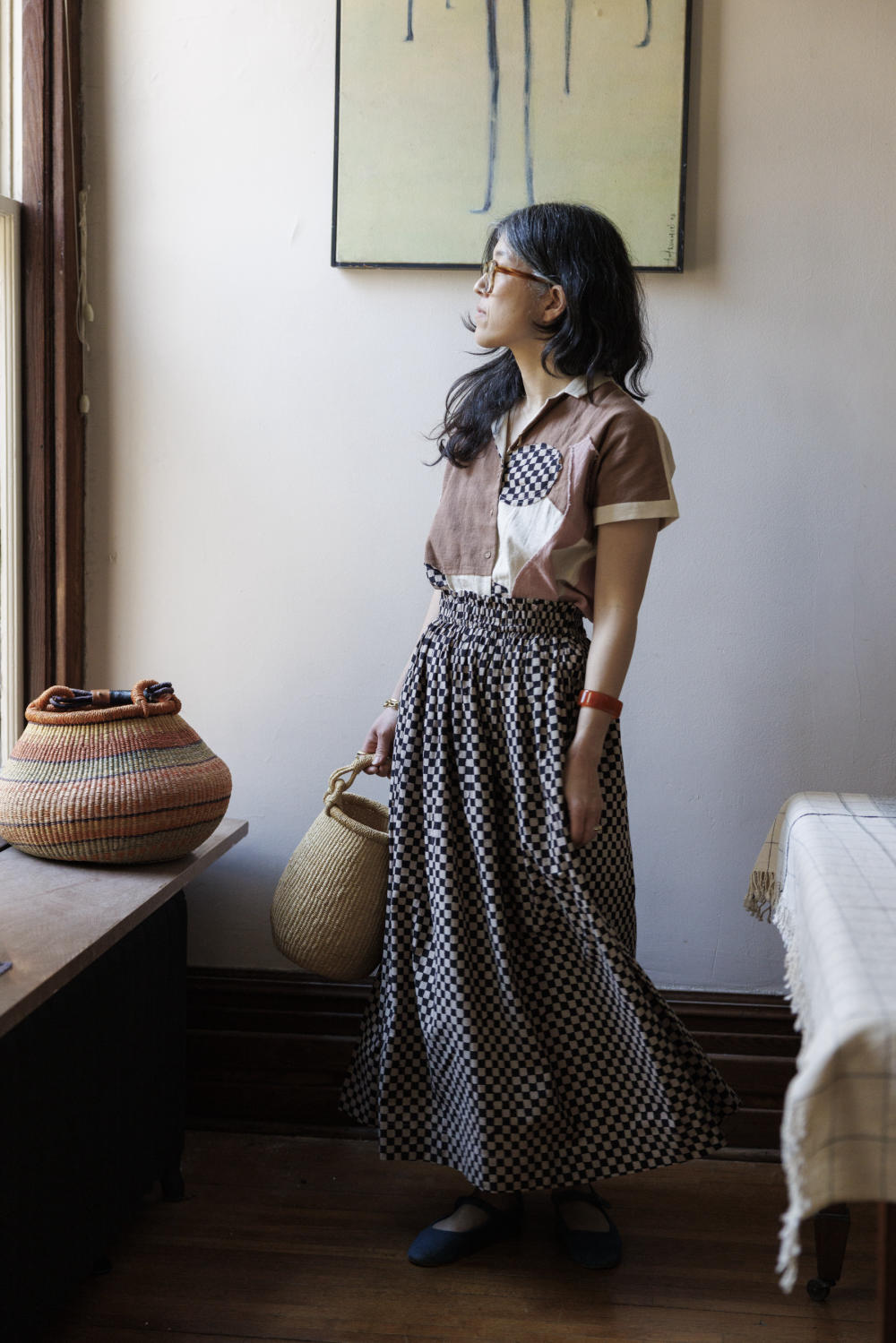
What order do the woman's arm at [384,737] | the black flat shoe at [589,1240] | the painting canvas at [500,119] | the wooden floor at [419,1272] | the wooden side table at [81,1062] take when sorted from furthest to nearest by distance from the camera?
1. the painting canvas at [500,119]
2. the woman's arm at [384,737]
3. the black flat shoe at [589,1240]
4. the wooden floor at [419,1272]
5. the wooden side table at [81,1062]

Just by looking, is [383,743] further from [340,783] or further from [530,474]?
[530,474]

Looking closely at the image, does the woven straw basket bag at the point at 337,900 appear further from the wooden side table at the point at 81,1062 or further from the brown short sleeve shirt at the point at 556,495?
the brown short sleeve shirt at the point at 556,495

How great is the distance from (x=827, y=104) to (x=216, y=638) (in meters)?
1.43

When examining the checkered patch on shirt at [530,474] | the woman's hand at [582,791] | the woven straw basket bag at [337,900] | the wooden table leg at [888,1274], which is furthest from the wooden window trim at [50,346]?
the wooden table leg at [888,1274]

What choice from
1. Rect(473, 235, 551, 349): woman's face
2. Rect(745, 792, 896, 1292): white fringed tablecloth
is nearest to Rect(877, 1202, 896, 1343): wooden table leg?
Rect(745, 792, 896, 1292): white fringed tablecloth

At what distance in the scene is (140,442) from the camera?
7.12 ft

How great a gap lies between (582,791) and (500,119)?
119 centimetres

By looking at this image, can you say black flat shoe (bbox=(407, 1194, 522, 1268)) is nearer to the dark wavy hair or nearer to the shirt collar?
the shirt collar

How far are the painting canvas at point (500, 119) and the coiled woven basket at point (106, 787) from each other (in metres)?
0.94

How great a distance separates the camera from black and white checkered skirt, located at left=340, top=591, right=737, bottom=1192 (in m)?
1.65

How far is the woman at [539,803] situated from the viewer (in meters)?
1.62

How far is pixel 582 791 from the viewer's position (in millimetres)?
1605

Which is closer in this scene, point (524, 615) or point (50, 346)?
point (524, 615)
